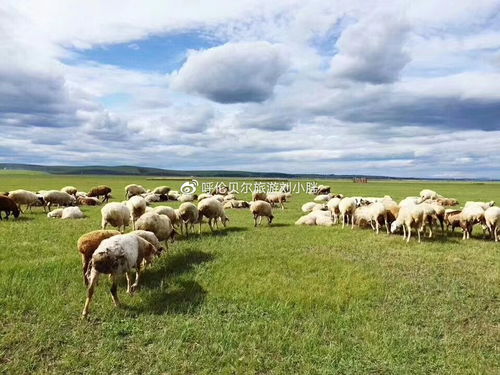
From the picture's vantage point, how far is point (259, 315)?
9797 millimetres

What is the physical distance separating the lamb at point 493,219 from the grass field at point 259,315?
3888 mm

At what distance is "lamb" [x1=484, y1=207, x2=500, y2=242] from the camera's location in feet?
60.9

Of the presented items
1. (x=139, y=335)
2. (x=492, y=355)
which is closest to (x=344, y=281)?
(x=492, y=355)

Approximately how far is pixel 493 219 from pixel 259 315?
14.2m

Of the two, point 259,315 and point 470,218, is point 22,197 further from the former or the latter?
point 470,218

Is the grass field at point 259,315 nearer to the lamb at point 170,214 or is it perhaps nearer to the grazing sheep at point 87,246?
the grazing sheep at point 87,246

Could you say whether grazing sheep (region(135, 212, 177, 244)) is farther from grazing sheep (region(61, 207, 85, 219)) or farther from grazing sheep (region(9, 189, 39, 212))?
grazing sheep (region(9, 189, 39, 212))

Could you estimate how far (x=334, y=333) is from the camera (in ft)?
29.4

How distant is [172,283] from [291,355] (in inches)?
189

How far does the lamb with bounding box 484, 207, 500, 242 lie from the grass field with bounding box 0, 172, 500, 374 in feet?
12.8

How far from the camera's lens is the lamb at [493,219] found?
18.6 metres

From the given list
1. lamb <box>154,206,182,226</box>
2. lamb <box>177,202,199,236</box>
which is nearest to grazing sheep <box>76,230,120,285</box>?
lamb <box>154,206,182,226</box>

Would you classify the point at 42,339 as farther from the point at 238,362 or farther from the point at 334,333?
the point at 334,333

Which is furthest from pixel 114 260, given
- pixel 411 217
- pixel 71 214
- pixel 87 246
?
pixel 71 214
